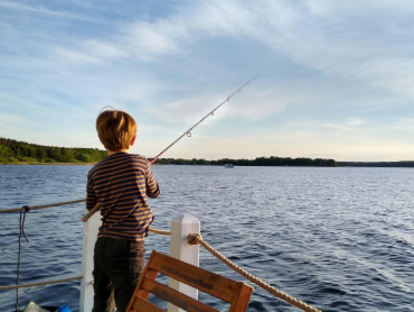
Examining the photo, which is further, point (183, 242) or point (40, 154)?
point (40, 154)

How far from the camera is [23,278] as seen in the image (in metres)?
7.56

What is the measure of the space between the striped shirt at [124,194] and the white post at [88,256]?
2.95ft

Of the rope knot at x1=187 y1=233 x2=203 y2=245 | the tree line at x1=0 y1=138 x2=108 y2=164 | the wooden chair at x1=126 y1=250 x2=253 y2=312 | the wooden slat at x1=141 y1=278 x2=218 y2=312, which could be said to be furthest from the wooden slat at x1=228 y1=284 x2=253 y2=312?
the tree line at x1=0 y1=138 x2=108 y2=164

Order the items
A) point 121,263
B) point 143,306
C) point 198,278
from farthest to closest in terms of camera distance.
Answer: point 121,263, point 143,306, point 198,278

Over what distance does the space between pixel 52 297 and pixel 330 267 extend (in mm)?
6554

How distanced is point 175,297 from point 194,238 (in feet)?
1.68

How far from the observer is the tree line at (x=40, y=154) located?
413 feet

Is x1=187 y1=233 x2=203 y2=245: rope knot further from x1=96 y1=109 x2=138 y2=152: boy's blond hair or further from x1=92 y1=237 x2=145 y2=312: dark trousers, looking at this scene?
x1=96 y1=109 x2=138 y2=152: boy's blond hair

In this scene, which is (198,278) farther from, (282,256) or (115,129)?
(282,256)

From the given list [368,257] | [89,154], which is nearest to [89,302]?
[368,257]

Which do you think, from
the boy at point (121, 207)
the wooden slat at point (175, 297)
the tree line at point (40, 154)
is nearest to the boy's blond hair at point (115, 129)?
the boy at point (121, 207)

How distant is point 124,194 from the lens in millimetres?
2230

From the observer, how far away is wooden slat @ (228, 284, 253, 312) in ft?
5.29

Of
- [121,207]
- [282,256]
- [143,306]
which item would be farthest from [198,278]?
[282,256]
